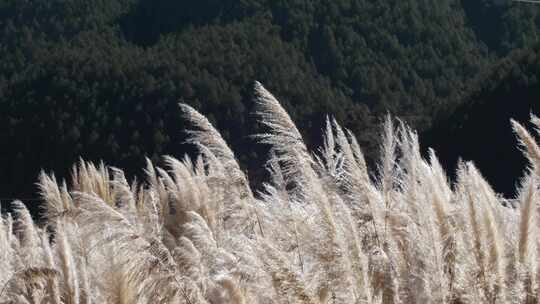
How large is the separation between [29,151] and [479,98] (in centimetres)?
1714

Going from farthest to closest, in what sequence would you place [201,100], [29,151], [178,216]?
[201,100]
[29,151]
[178,216]

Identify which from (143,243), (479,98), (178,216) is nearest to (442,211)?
(143,243)

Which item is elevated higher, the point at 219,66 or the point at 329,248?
the point at 219,66

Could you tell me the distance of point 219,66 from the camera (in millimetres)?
44219

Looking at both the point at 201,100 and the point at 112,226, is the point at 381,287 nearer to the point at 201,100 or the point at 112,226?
the point at 112,226

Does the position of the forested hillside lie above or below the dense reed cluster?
above

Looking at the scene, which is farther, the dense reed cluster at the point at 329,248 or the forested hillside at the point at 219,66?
the forested hillside at the point at 219,66

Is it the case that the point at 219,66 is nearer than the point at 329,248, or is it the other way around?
the point at 329,248

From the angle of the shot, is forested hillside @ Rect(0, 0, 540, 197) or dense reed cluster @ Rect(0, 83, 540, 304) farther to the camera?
forested hillside @ Rect(0, 0, 540, 197)

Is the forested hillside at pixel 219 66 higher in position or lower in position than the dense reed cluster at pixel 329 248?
higher

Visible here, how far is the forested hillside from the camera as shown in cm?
3647

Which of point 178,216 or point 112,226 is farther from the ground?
point 178,216

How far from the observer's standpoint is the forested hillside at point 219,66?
1436 inches

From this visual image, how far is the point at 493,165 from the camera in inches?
1004
